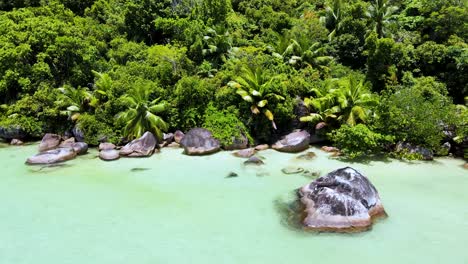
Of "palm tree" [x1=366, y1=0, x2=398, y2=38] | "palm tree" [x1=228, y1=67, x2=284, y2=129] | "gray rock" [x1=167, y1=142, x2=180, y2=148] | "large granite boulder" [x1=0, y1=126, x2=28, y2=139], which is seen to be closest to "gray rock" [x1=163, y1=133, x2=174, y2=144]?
"gray rock" [x1=167, y1=142, x2=180, y2=148]

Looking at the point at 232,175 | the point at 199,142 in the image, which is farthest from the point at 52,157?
the point at 232,175

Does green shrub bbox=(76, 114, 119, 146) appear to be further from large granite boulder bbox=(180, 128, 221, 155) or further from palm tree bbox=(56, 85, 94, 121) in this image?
large granite boulder bbox=(180, 128, 221, 155)

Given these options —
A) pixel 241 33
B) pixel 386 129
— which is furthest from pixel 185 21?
pixel 386 129

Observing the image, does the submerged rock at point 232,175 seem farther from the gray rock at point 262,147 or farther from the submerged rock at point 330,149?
the submerged rock at point 330,149

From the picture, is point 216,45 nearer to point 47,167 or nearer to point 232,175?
point 232,175

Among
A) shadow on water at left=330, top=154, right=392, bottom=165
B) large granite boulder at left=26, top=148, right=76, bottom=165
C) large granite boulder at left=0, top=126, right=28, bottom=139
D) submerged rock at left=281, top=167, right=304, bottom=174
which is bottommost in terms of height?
large granite boulder at left=0, top=126, right=28, bottom=139

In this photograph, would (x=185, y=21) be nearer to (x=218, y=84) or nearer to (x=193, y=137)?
(x=218, y=84)
